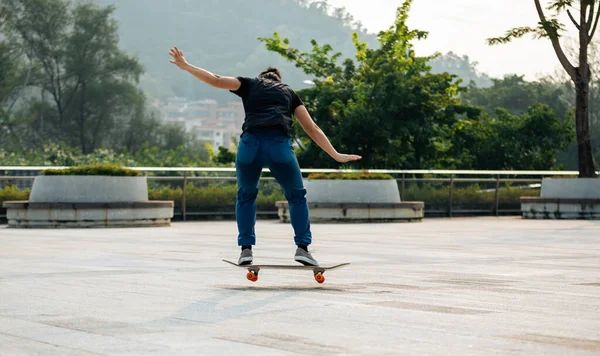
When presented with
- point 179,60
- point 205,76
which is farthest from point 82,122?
point 205,76

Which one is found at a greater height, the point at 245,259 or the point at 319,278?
the point at 245,259

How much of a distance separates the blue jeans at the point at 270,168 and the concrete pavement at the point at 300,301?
473 mm

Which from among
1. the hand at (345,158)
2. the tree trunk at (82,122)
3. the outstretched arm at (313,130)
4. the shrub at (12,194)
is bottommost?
the shrub at (12,194)

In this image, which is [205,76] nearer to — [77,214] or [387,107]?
[77,214]

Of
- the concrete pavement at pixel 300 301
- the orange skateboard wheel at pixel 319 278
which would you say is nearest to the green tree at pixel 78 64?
the concrete pavement at pixel 300 301

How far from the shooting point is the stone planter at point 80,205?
18.8 metres

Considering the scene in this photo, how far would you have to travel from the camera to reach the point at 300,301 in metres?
7.21

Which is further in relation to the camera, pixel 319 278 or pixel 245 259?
pixel 245 259

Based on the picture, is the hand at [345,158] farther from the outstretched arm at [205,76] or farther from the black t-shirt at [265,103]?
the outstretched arm at [205,76]

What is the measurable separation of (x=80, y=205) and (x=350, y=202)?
5.49 meters

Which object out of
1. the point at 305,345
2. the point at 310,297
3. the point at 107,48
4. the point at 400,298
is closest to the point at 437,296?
the point at 400,298

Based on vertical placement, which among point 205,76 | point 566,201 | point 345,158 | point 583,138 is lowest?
point 566,201

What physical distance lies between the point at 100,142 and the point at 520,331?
92322 millimetres

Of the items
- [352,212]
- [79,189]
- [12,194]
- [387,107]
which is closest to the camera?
[79,189]
